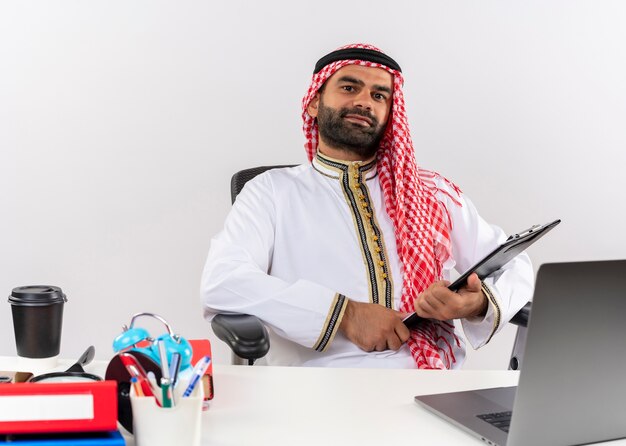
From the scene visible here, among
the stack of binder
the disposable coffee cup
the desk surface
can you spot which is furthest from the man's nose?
the stack of binder

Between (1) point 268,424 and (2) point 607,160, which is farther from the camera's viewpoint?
(2) point 607,160

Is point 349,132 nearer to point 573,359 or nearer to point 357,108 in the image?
point 357,108

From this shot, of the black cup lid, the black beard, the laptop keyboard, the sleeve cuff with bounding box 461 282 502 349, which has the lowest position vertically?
the sleeve cuff with bounding box 461 282 502 349

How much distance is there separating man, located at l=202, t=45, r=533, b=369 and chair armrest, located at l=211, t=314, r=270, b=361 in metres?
0.24

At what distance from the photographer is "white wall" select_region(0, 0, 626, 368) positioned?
10.2ft

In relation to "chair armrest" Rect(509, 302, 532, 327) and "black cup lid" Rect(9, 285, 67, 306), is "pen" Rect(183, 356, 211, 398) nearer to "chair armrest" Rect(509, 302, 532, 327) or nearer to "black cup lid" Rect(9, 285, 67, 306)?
"black cup lid" Rect(9, 285, 67, 306)

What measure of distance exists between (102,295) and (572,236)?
1.97 meters

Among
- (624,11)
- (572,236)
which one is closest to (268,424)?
(572,236)

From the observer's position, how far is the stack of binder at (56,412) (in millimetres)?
964

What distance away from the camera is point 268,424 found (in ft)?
3.92

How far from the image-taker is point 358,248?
90.0 inches

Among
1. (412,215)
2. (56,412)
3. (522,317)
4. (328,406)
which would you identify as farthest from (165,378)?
(412,215)

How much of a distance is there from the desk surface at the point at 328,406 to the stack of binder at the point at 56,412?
18 cm

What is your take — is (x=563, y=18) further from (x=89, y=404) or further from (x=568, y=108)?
(x=89, y=404)
